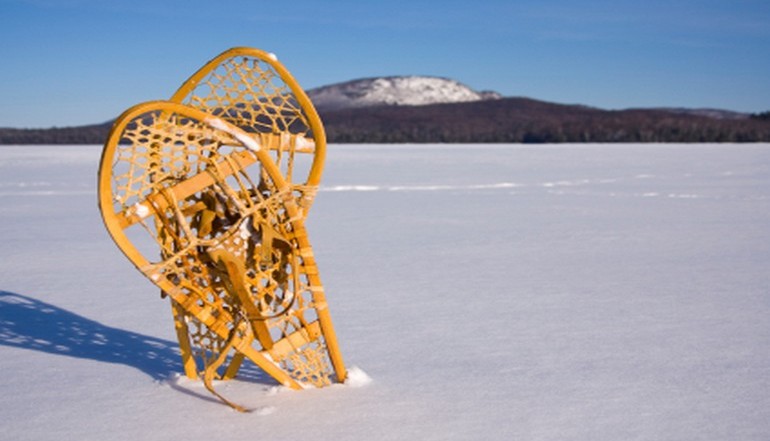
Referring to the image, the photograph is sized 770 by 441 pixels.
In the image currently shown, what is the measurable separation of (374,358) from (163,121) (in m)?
1.29

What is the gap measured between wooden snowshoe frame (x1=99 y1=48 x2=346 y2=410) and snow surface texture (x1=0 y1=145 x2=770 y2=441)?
257mm

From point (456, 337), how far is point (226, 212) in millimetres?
1358

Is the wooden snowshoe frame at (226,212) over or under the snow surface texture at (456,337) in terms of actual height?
over

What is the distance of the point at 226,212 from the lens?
236 cm

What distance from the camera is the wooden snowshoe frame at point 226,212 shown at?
2166 mm

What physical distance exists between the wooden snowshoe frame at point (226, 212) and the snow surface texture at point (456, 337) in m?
0.26

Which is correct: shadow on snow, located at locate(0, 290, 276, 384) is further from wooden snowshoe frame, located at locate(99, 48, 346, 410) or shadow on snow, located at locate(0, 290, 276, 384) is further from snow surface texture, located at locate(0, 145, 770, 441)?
wooden snowshoe frame, located at locate(99, 48, 346, 410)

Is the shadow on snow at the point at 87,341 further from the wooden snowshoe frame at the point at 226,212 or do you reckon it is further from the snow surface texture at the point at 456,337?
the wooden snowshoe frame at the point at 226,212

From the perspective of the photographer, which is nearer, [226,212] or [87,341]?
[226,212]

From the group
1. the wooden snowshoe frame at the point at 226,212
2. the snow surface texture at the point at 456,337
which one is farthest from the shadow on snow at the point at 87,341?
the wooden snowshoe frame at the point at 226,212

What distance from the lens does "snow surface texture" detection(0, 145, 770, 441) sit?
2324mm

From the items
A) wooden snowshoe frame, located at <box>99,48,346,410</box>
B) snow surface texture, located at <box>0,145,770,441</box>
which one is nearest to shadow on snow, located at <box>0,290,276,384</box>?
snow surface texture, located at <box>0,145,770,441</box>

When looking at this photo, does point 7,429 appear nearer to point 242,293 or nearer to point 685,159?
point 242,293

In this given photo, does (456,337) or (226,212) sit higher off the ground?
(226,212)
